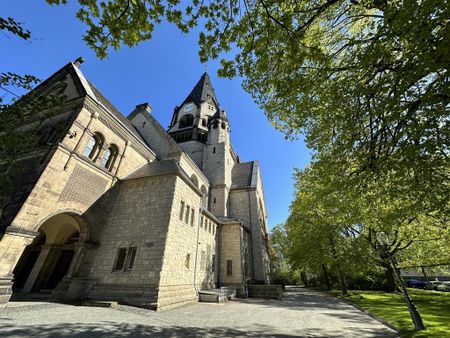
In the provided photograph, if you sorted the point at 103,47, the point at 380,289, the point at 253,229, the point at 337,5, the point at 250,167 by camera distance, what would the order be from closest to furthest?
the point at 103,47 → the point at 337,5 → the point at 253,229 → the point at 380,289 → the point at 250,167

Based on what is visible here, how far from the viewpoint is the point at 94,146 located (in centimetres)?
1391

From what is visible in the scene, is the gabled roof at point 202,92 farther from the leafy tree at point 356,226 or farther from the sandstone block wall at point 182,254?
the sandstone block wall at point 182,254

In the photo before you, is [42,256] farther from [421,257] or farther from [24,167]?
[421,257]

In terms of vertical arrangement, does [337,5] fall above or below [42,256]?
above

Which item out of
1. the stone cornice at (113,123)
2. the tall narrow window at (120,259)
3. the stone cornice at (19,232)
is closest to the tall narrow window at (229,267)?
the tall narrow window at (120,259)

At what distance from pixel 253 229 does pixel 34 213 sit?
60.8ft

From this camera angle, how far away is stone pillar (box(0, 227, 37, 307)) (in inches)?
332

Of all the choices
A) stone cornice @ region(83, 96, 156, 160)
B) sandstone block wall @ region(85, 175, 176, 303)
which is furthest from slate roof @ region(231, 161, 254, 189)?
sandstone block wall @ region(85, 175, 176, 303)

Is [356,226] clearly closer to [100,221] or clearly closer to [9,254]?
[100,221]

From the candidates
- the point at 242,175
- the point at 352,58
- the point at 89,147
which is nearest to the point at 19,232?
the point at 89,147

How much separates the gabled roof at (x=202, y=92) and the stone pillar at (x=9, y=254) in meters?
27.6

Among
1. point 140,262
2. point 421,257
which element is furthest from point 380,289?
point 140,262

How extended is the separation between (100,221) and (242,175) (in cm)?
1875

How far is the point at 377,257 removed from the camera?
15.2m
